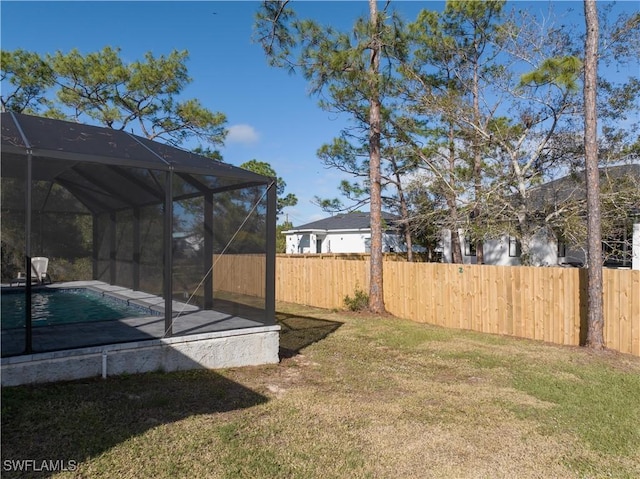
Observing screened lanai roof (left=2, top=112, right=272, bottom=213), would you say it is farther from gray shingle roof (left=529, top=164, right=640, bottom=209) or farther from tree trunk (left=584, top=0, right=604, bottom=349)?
gray shingle roof (left=529, top=164, right=640, bottom=209)

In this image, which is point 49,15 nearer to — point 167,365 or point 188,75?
point 188,75

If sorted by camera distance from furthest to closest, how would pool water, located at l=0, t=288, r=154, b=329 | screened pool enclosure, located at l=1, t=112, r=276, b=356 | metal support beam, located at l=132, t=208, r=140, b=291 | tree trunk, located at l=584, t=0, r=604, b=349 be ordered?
metal support beam, located at l=132, t=208, r=140, b=291 < tree trunk, located at l=584, t=0, r=604, b=349 < screened pool enclosure, located at l=1, t=112, r=276, b=356 < pool water, located at l=0, t=288, r=154, b=329

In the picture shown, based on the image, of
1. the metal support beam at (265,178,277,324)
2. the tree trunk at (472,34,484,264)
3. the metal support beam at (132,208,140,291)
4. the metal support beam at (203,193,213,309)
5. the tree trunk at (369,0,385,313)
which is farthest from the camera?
the tree trunk at (472,34,484,264)

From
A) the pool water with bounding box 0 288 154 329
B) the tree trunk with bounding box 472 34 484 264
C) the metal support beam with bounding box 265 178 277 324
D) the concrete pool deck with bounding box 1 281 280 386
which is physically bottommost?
the concrete pool deck with bounding box 1 281 280 386

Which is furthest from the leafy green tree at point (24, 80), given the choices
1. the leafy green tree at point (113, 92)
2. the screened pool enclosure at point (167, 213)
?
the screened pool enclosure at point (167, 213)

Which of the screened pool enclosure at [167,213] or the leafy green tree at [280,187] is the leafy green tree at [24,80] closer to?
the screened pool enclosure at [167,213]

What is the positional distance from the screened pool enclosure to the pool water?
10cm

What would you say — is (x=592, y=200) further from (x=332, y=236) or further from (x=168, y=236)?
(x=332, y=236)

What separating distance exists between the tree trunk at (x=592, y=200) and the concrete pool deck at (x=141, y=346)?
4865mm

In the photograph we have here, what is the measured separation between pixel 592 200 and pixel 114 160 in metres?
6.80

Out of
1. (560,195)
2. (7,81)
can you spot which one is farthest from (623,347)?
(7,81)

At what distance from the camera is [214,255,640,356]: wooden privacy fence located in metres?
6.79

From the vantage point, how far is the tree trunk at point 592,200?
691cm

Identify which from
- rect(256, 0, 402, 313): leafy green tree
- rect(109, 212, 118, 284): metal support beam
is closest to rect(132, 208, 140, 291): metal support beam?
rect(109, 212, 118, 284): metal support beam
